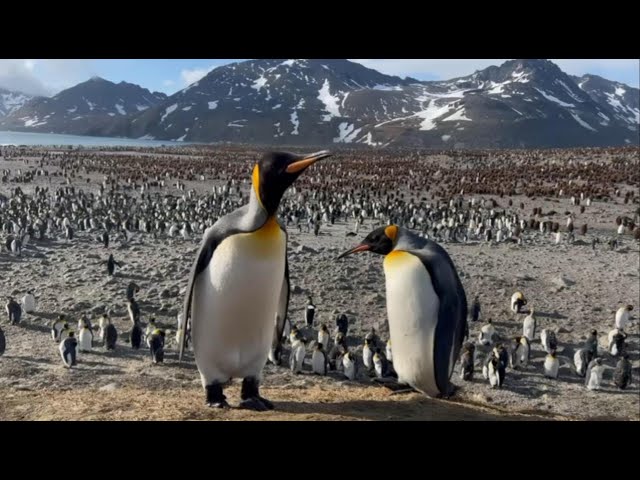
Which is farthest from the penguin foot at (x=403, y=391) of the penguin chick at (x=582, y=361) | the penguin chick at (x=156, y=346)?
the penguin chick at (x=582, y=361)

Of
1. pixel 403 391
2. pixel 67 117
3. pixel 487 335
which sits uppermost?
pixel 67 117

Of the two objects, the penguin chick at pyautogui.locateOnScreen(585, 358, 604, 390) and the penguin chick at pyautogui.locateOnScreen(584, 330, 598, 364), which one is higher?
the penguin chick at pyautogui.locateOnScreen(584, 330, 598, 364)

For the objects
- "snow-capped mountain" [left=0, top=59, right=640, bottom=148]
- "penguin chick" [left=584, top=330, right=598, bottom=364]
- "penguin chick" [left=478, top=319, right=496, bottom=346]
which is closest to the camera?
"penguin chick" [left=584, top=330, right=598, bottom=364]

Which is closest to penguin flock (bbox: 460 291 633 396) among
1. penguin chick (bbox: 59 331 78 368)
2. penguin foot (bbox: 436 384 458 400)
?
penguin foot (bbox: 436 384 458 400)

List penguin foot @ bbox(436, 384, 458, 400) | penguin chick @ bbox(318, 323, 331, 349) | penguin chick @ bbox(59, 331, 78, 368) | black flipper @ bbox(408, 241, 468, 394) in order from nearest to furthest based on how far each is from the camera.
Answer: black flipper @ bbox(408, 241, 468, 394)
penguin foot @ bbox(436, 384, 458, 400)
penguin chick @ bbox(59, 331, 78, 368)
penguin chick @ bbox(318, 323, 331, 349)

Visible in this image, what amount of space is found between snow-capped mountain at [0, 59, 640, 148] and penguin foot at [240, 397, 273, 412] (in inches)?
3417

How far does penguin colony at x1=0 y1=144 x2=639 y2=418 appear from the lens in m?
3.62

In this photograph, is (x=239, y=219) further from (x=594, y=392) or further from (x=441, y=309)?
(x=594, y=392)

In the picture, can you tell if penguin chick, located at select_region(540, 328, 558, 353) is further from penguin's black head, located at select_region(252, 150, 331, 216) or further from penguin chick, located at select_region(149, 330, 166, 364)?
penguin's black head, located at select_region(252, 150, 331, 216)

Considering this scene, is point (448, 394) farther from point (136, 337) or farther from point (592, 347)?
point (136, 337)

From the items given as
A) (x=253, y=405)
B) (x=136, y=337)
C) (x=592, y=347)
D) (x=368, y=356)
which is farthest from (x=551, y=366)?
(x=136, y=337)

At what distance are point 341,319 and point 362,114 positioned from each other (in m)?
116

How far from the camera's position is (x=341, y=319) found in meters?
8.16

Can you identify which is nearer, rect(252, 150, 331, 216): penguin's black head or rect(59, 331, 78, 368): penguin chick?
rect(252, 150, 331, 216): penguin's black head
